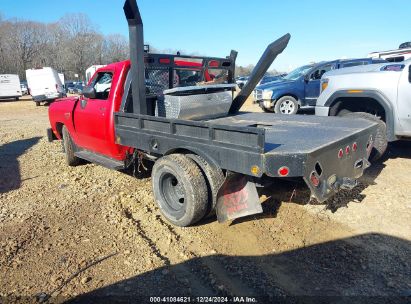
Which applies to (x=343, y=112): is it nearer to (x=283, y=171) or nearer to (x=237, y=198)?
(x=237, y=198)

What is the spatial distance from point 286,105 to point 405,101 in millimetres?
6914

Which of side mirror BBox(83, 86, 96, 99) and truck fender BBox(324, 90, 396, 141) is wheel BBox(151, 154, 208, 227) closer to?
side mirror BBox(83, 86, 96, 99)

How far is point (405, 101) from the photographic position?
531cm

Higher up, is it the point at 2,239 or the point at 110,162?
the point at 110,162

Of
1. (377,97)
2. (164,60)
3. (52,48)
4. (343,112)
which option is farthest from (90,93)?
(52,48)

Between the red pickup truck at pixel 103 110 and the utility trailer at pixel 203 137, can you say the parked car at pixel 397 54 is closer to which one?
the utility trailer at pixel 203 137

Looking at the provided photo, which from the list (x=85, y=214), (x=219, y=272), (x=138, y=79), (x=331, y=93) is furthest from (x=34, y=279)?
(x=331, y=93)

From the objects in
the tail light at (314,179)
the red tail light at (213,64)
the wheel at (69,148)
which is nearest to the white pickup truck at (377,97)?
the red tail light at (213,64)

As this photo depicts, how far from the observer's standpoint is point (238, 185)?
354cm

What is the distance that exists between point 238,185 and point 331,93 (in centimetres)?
352

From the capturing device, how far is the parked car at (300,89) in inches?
467

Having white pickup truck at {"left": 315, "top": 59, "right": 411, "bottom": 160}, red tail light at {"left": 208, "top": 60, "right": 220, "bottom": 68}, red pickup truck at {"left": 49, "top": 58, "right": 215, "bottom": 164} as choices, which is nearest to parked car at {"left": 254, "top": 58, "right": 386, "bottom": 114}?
white pickup truck at {"left": 315, "top": 59, "right": 411, "bottom": 160}

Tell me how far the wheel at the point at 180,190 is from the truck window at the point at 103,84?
1.94 meters

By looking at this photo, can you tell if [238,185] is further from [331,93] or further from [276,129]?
[331,93]
